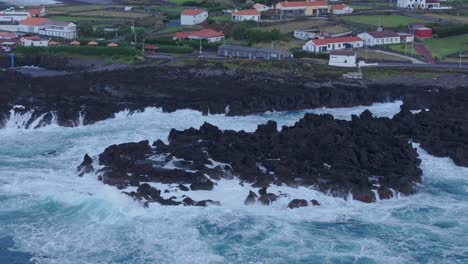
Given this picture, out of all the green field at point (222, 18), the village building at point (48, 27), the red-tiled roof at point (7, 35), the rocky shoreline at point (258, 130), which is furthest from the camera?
the green field at point (222, 18)

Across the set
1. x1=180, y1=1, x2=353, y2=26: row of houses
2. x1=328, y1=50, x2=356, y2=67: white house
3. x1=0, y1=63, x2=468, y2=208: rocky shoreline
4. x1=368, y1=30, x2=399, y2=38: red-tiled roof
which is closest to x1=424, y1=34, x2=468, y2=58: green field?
x1=368, y1=30, x2=399, y2=38: red-tiled roof

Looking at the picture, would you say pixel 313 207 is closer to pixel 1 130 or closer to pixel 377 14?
pixel 1 130

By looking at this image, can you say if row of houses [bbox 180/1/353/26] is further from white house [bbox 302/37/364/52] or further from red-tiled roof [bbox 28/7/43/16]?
red-tiled roof [bbox 28/7/43/16]

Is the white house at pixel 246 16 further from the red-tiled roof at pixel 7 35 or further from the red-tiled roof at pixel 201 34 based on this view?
the red-tiled roof at pixel 7 35

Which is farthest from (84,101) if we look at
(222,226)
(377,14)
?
(377,14)

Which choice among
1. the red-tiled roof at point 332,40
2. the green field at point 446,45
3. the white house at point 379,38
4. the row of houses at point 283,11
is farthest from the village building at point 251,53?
the row of houses at point 283,11

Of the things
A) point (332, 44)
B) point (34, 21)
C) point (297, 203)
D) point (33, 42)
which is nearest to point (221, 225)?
point (297, 203)
